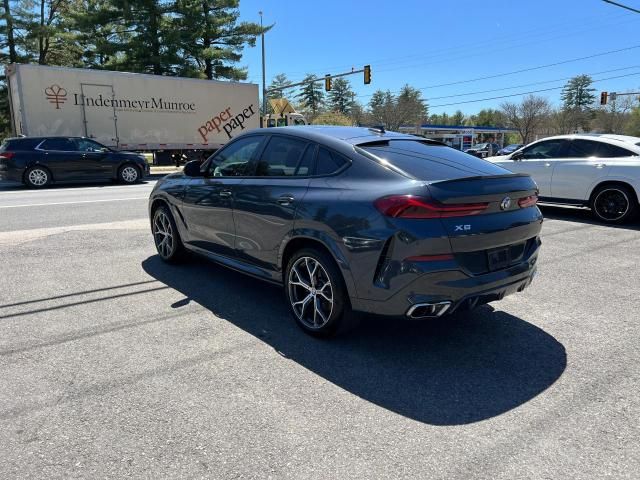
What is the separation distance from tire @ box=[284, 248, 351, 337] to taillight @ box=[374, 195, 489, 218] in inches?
A: 25.5

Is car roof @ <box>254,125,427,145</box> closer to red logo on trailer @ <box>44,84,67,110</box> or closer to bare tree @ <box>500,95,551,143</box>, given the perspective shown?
red logo on trailer @ <box>44,84,67,110</box>

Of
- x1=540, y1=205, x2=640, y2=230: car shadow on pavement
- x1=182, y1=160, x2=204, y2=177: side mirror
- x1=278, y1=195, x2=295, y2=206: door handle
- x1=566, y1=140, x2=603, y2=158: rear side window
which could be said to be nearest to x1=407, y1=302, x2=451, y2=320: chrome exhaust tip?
x1=278, y1=195, x2=295, y2=206: door handle

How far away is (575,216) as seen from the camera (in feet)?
33.0

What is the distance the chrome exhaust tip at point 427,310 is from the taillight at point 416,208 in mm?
595

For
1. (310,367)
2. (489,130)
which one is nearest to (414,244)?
(310,367)

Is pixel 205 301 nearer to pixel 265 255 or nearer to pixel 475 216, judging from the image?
pixel 265 255

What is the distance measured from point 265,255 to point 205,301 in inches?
36.9

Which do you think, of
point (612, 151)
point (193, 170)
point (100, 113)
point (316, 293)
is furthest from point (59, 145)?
point (612, 151)

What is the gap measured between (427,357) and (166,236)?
3695 millimetres

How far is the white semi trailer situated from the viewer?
1828 centimetres

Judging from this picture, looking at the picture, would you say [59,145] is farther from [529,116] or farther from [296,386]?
[529,116]

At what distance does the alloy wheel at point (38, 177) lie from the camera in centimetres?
1546

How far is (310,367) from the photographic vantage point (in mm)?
3541

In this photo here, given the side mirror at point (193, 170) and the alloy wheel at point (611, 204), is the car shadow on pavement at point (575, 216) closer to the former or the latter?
the alloy wheel at point (611, 204)
